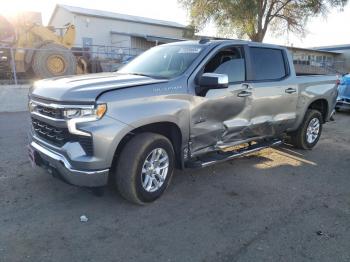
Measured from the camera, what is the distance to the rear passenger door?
17.5 ft

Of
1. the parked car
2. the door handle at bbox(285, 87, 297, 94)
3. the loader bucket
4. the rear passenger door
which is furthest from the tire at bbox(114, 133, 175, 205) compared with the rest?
the loader bucket

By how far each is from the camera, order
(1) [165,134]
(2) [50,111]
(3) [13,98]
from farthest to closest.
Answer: (3) [13,98], (1) [165,134], (2) [50,111]

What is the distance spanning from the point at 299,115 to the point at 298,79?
0.66m

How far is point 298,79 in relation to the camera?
6.22 meters

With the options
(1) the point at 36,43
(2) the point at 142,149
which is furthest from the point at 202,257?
(1) the point at 36,43

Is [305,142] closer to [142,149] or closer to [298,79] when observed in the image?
[298,79]

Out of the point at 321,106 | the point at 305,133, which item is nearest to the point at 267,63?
the point at 305,133

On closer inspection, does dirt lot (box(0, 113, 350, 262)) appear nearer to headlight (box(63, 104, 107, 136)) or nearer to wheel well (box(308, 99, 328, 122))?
headlight (box(63, 104, 107, 136))

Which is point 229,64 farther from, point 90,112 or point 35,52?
point 35,52

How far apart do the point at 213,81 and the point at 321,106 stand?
3.89 meters

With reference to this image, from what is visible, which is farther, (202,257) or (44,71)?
(44,71)

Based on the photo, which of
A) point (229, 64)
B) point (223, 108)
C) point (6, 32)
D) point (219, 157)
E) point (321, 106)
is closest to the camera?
point (223, 108)

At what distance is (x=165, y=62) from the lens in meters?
4.88

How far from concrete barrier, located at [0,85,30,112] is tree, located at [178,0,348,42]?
812 inches
